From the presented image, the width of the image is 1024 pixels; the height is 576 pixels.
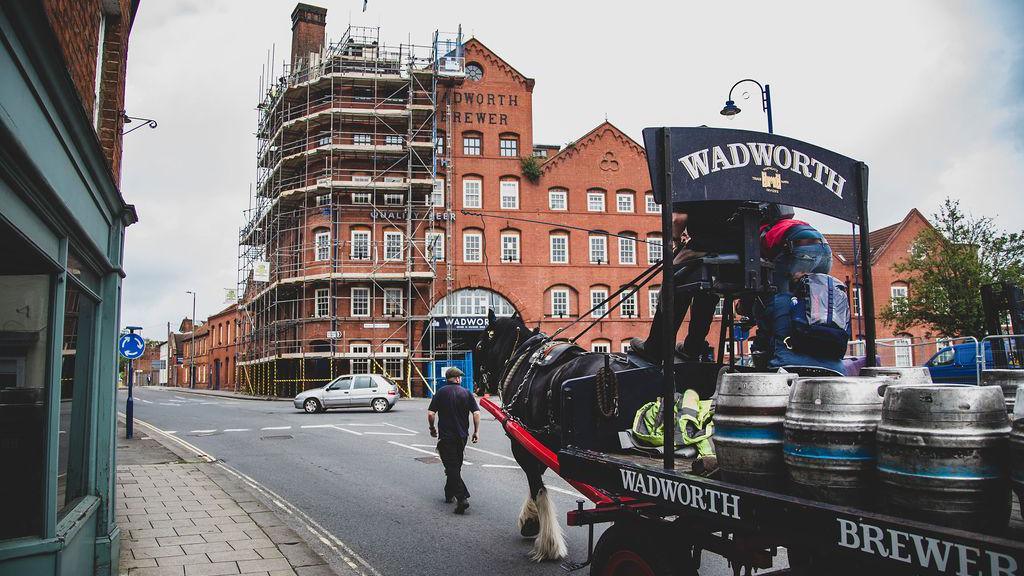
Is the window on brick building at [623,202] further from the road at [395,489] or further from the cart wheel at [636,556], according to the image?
the cart wheel at [636,556]

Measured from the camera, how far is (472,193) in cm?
4181

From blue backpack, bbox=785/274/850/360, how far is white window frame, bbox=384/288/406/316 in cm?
3640

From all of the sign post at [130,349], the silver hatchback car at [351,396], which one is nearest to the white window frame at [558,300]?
the silver hatchback car at [351,396]

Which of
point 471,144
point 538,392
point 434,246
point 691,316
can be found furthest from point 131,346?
point 471,144

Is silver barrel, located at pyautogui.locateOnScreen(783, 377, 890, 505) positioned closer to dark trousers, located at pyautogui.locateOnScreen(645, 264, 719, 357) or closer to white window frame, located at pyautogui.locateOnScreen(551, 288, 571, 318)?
dark trousers, located at pyautogui.locateOnScreen(645, 264, 719, 357)

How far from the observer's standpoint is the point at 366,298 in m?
39.6

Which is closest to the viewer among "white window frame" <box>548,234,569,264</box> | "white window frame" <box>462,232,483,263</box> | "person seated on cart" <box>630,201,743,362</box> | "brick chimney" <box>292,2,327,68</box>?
"person seated on cart" <box>630,201,743,362</box>

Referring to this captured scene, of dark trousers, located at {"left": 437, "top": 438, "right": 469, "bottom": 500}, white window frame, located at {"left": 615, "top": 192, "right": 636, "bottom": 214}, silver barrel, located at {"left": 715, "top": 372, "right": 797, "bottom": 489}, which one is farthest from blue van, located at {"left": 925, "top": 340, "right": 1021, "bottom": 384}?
white window frame, located at {"left": 615, "top": 192, "right": 636, "bottom": 214}

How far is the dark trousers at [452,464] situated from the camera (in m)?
8.61

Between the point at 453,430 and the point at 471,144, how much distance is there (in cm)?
3533

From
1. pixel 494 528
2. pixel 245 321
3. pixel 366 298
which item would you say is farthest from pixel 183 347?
pixel 494 528

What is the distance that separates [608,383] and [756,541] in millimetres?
1796

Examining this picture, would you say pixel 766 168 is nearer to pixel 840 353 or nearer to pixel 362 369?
pixel 840 353

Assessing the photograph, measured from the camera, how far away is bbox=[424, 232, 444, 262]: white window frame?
130 ft
